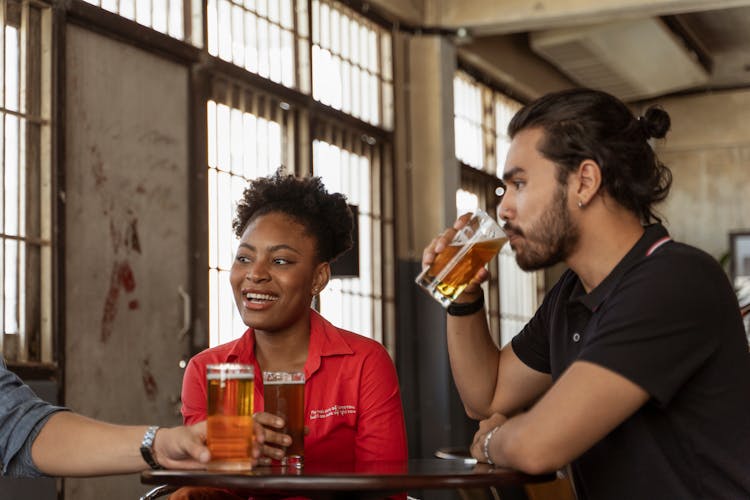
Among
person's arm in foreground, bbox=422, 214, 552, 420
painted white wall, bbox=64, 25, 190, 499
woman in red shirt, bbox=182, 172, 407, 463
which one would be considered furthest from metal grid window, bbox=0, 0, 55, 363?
person's arm in foreground, bbox=422, 214, 552, 420

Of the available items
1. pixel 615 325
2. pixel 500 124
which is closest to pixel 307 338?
pixel 615 325

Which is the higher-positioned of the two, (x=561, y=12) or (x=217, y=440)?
(x=561, y=12)

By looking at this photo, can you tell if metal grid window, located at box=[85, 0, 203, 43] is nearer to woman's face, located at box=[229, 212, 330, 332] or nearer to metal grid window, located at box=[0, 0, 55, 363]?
metal grid window, located at box=[0, 0, 55, 363]

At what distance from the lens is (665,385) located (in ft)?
6.43

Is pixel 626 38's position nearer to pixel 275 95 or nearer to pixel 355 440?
pixel 275 95

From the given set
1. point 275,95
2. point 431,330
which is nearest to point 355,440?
point 275,95

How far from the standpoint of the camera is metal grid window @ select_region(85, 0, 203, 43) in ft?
15.8

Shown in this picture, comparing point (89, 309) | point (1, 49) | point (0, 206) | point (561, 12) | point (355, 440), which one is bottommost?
point (355, 440)

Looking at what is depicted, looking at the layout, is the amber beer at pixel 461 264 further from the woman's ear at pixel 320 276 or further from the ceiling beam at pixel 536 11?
the ceiling beam at pixel 536 11

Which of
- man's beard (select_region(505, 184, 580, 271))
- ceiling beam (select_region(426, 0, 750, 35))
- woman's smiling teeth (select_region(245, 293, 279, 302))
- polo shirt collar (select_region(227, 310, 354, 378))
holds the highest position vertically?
ceiling beam (select_region(426, 0, 750, 35))

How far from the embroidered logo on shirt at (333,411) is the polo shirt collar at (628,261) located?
28.0 inches

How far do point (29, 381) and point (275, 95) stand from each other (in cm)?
227

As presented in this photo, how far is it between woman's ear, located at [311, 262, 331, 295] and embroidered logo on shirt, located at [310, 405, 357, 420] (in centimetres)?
39

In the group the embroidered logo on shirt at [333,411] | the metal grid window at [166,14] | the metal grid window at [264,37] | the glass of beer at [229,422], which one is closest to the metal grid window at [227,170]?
the metal grid window at [264,37]
